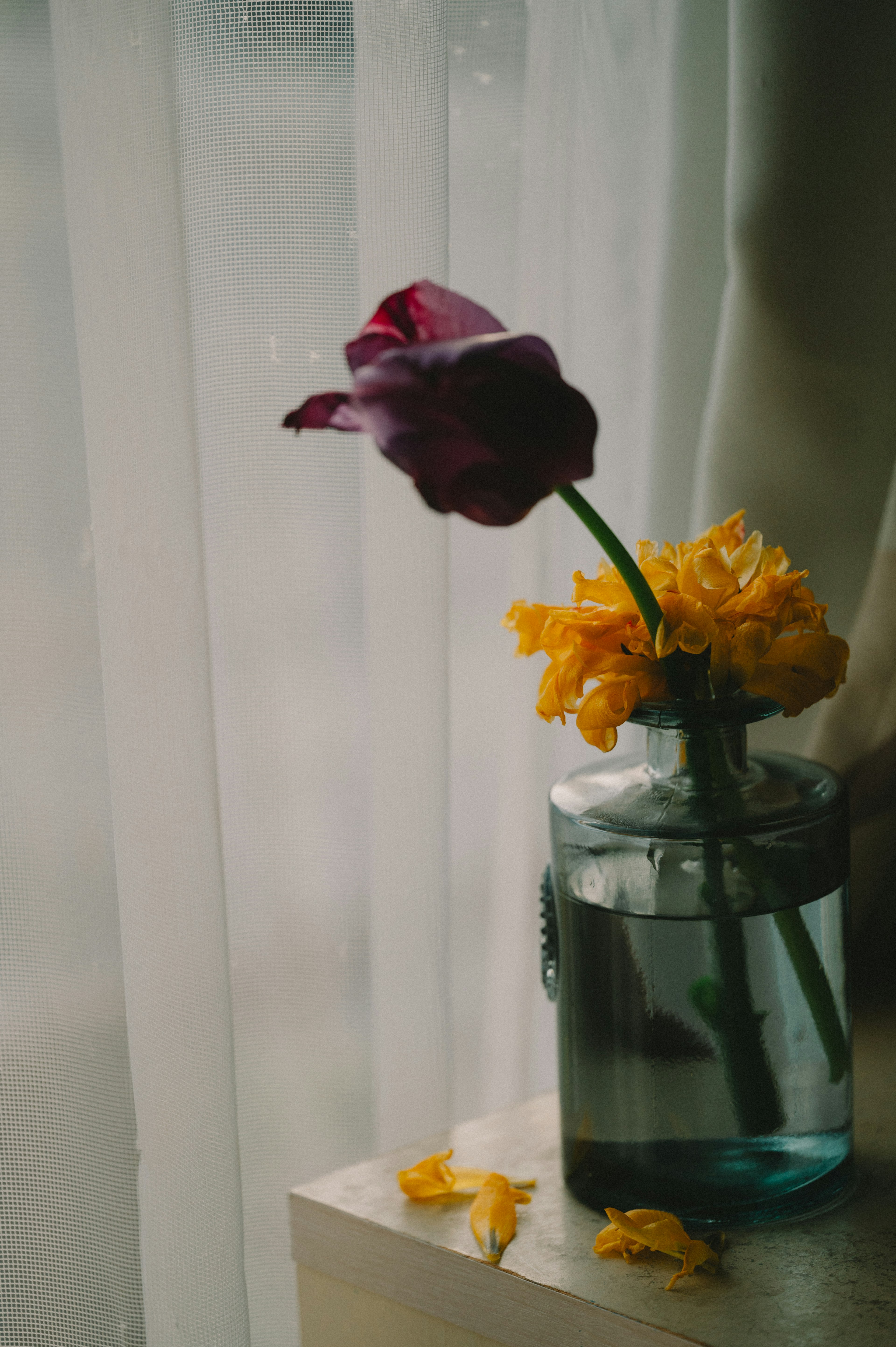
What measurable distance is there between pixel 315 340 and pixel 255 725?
25 cm

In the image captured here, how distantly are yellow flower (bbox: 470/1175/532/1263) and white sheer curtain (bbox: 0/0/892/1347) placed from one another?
0.16 metres

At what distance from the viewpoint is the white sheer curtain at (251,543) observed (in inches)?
25.5

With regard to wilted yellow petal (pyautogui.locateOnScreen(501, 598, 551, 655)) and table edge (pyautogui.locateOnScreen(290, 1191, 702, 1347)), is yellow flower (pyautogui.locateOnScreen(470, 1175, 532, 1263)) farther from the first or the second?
wilted yellow petal (pyautogui.locateOnScreen(501, 598, 551, 655))

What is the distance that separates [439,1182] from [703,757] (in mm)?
290

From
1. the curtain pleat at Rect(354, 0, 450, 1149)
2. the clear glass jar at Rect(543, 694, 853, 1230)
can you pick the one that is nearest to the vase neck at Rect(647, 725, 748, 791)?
the clear glass jar at Rect(543, 694, 853, 1230)

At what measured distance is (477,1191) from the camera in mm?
664

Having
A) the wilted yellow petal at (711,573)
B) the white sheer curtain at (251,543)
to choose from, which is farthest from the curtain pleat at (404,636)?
the wilted yellow petal at (711,573)

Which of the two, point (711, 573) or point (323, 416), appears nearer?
point (323, 416)

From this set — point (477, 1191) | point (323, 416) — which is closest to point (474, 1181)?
point (477, 1191)

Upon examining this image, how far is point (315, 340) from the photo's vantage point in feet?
2.36

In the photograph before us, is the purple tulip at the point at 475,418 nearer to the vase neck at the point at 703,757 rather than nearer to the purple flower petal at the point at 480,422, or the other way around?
the purple flower petal at the point at 480,422

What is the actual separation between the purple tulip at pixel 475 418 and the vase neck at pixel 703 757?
0.69 feet

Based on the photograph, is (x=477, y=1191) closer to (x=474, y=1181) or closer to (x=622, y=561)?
(x=474, y=1181)

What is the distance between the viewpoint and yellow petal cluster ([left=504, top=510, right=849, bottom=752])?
0.57 metres
